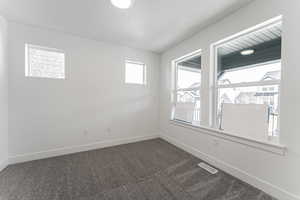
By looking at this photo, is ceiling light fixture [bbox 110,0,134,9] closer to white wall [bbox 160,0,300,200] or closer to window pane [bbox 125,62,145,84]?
white wall [bbox 160,0,300,200]

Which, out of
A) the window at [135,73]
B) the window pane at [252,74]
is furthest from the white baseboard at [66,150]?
the window pane at [252,74]

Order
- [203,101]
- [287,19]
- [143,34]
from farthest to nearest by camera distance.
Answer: [143,34]
[203,101]
[287,19]

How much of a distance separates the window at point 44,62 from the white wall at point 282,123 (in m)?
3.05

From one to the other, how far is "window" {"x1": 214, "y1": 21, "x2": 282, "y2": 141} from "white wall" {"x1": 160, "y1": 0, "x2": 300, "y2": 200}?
0.16 meters

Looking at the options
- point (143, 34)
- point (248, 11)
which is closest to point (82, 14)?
point (143, 34)

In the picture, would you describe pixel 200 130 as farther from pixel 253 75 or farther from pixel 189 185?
pixel 253 75

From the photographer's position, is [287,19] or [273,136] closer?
[287,19]

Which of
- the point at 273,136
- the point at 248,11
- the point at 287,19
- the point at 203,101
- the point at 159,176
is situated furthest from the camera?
the point at 203,101

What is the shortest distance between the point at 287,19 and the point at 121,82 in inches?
121

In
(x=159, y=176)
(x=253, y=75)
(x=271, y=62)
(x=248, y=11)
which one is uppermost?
(x=248, y=11)

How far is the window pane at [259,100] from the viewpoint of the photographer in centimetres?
161

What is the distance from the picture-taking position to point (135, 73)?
3.54m

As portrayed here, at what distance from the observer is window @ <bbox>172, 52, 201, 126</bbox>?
2.74m

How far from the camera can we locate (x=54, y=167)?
2109mm
